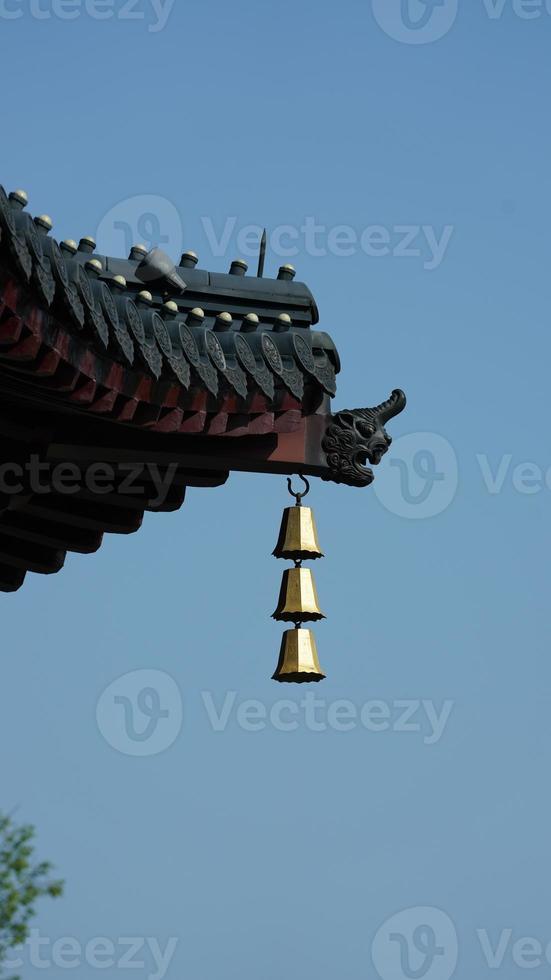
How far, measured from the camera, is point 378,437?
7.99 metres

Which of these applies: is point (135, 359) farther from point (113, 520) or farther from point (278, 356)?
point (113, 520)

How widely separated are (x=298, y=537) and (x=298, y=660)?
611 mm

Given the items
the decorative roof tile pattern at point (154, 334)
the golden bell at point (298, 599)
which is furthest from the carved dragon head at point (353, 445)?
the golden bell at point (298, 599)

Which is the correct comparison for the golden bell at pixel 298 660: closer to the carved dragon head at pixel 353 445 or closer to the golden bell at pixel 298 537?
the golden bell at pixel 298 537

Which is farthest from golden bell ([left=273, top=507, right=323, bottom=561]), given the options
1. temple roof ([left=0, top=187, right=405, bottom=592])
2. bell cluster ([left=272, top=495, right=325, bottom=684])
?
temple roof ([left=0, top=187, right=405, bottom=592])

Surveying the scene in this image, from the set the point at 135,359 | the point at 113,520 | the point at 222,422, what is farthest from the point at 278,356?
the point at 113,520

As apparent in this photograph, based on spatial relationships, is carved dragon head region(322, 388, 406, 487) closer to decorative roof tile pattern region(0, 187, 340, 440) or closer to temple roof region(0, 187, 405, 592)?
temple roof region(0, 187, 405, 592)

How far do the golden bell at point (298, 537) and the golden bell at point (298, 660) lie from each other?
39 centimetres

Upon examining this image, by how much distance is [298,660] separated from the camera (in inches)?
327

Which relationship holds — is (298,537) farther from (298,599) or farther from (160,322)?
(160,322)

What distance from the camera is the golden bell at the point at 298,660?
8297mm

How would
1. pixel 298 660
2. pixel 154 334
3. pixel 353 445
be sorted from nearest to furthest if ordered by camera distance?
pixel 154 334
pixel 353 445
pixel 298 660

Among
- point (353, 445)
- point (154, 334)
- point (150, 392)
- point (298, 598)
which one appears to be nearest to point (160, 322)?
point (154, 334)

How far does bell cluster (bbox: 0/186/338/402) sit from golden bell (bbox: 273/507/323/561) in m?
0.98
